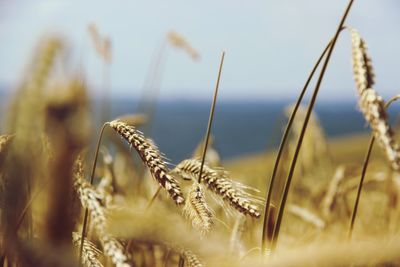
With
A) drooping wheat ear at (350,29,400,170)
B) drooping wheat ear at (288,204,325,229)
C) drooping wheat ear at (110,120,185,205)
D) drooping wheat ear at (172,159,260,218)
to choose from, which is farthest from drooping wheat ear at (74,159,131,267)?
drooping wheat ear at (288,204,325,229)

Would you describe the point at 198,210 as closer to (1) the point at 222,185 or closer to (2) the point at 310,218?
(1) the point at 222,185

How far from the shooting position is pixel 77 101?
51cm

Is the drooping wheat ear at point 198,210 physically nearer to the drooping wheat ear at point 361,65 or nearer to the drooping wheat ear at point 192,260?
the drooping wheat ear at point 192,260

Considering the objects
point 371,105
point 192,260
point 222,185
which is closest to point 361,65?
point 371,105

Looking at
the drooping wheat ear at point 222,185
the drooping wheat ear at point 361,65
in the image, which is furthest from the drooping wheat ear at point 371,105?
the drooping wheat ear at point 222,185

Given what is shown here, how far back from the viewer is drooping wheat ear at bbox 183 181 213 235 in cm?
91

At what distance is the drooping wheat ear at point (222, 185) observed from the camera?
0.92m

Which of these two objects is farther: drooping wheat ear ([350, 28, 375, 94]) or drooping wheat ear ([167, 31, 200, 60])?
drooping wheat ear ([167, 31, 200, 60])

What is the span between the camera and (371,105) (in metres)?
0.76

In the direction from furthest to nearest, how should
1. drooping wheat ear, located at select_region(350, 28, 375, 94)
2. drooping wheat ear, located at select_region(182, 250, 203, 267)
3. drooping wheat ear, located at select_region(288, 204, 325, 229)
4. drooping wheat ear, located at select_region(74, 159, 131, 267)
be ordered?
drooping wheat ear, located at select_region(288, 204, 325, 229) < drooping wheat ear, located at select_region(182, 250, 203, 267) < drooping wheat ear, located at select_region(350, 28, 375, 94) < drooping wheat ear, located at select_region(74, 159, 131, 267)

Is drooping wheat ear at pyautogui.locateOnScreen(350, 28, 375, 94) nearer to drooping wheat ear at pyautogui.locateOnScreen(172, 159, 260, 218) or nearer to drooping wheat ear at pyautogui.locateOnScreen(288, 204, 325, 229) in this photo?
drooping wheat ear at pyautogui.locateOnScreen(172, 159, 260, 218)

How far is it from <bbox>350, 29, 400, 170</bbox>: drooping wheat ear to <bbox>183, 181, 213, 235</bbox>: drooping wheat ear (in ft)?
1.05

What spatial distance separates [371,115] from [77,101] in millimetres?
430

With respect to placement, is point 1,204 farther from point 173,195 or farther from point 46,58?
point 173,195
